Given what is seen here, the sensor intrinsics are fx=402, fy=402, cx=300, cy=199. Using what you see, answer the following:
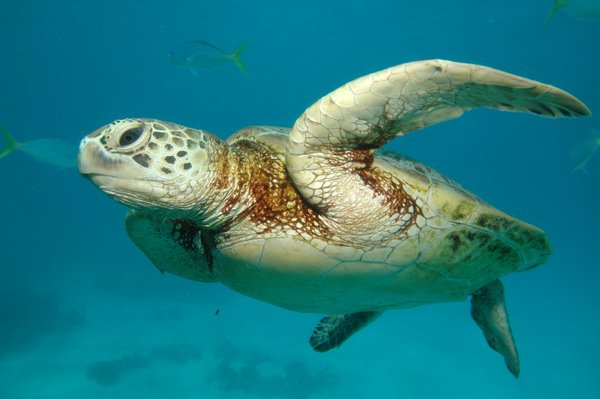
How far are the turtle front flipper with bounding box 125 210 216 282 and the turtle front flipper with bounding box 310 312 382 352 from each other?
5.05 ft

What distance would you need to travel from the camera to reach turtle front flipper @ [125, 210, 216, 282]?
3.09 meters

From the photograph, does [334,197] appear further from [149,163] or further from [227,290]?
[227,290]

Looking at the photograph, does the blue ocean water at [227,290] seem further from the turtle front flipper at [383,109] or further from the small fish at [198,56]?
the turtle front flipper at [383,109]

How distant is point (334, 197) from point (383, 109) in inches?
23.3

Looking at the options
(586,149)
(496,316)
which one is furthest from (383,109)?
(586,149)

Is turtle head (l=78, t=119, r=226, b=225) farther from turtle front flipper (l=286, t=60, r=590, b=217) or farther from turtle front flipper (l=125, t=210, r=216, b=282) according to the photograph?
turtle front flipper (l=125, t=210, r=216, b=282)

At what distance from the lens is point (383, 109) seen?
2119 millimetres

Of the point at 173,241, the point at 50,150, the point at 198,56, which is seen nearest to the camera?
the point at 173,241

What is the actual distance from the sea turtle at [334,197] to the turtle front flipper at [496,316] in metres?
0.36

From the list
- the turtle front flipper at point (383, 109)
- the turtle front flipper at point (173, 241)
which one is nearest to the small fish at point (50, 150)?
the turtle front flipper at point (173, 241)

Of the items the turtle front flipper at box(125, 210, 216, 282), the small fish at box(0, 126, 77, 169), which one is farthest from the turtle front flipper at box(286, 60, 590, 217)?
the small fish at box(0, 126, 77, 169)

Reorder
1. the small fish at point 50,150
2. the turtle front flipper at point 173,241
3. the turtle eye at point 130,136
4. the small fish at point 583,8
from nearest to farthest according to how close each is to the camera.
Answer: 1. the turtle eye at point 130,136
2. the turtle front flipper at point 173,241
3. the small fish at point 50,150
4. the small fish at point 583,8

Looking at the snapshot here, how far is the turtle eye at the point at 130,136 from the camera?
2.17m

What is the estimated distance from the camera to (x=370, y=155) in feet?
8.09
